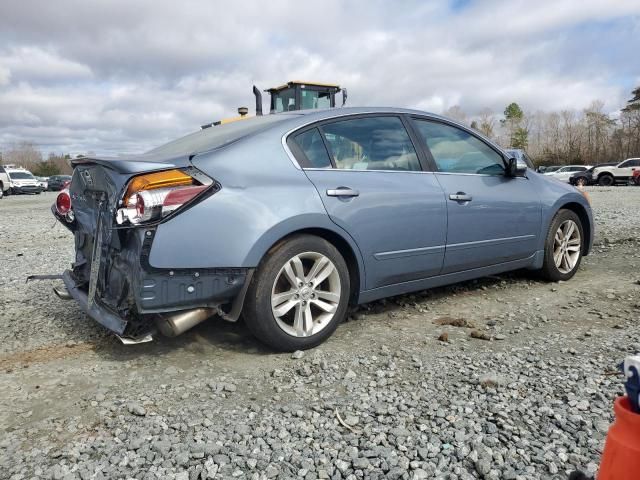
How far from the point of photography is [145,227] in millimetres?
2617

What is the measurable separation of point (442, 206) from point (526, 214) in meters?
1.08

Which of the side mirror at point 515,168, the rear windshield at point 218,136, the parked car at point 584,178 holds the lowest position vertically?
the side mirror at point 515,168

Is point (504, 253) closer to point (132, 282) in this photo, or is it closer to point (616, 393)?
point (616, 393)

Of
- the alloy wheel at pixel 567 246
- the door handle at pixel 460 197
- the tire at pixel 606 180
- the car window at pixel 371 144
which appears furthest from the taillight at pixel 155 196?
the tire at pixel 606 180

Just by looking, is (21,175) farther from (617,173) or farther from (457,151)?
(617,173)

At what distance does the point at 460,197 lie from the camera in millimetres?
3820

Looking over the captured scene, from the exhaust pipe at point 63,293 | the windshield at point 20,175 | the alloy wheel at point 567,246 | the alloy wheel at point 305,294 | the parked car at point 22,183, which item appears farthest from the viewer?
the windshield at point 20,175

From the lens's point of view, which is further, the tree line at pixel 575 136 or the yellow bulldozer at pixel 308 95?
the tree line at pixel 575 136

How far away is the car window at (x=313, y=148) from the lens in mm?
3211

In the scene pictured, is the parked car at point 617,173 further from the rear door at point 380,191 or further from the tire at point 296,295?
the tire at point 296,295

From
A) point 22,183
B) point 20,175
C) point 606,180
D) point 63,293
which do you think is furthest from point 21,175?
point 606,180

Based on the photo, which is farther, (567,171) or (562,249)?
(567,171)

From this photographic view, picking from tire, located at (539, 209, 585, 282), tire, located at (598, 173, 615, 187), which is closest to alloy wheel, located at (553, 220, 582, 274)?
tire, located at (539, 209, 585, 282)

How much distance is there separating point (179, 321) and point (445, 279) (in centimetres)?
207
